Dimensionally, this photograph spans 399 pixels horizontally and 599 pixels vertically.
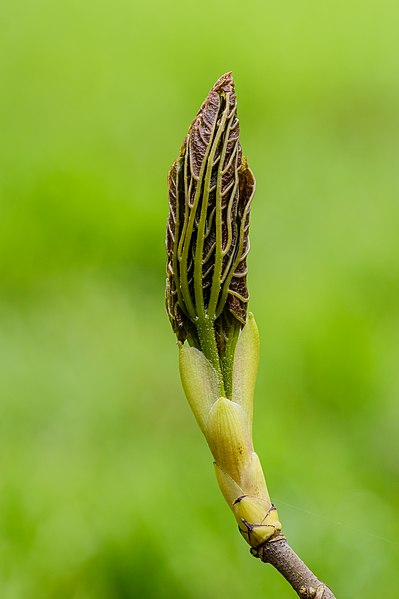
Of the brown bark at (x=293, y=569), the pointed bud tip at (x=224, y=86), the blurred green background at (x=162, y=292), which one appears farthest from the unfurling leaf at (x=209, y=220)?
the blurred green background at (x=162, y=292)

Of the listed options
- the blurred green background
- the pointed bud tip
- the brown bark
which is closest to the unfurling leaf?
the pointed bud tip

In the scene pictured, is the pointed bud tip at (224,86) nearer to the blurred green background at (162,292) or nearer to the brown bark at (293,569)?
the brown bark at (293,569)

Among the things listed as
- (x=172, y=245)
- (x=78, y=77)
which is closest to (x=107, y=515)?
(x=172, y=245)

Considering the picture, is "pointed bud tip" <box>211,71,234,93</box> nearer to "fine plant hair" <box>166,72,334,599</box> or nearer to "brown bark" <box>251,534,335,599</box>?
"fine plant hair" <box>166,72,334,599</box>

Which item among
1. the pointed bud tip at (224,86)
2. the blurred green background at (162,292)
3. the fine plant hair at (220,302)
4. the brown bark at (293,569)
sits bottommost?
the brown bark at (293,569)

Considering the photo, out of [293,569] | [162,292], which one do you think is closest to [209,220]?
[293,569]

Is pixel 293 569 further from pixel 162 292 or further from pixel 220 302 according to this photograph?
pixel 162 292

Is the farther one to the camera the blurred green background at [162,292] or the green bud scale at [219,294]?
the blurred green background at [162,292]

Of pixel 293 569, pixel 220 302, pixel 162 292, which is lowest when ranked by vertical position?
pixel 293 569
